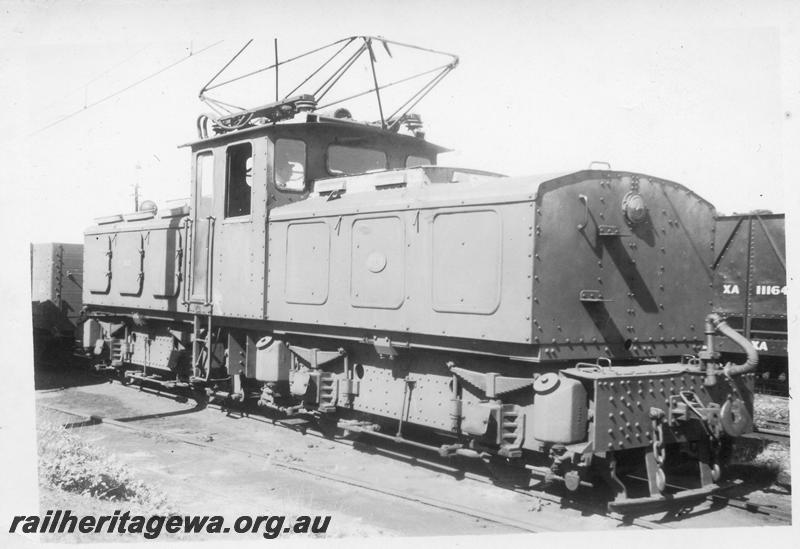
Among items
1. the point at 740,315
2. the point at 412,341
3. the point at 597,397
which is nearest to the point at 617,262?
the point at 597,397

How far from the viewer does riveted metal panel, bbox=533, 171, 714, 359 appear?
18.8 feet

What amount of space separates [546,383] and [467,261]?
1.28 m

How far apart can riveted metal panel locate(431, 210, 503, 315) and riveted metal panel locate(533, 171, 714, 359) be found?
41 cm

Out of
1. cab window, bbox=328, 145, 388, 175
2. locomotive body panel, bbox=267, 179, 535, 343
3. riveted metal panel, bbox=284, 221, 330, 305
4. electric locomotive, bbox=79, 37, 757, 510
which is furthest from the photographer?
cab window, bbox=328, 145, 388, 175

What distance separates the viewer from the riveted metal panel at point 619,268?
574 cm

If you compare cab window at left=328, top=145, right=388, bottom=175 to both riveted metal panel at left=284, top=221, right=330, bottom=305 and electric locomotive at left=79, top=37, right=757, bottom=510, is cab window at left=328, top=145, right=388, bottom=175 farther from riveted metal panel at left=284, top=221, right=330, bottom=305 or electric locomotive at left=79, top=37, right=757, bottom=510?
riveted metal panel at left=284, top=221, right=330, bottom=305

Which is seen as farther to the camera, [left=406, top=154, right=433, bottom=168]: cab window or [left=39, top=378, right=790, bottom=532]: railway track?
[left=406, top=154, right=433, bottom=168]: cab window

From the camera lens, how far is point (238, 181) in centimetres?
913

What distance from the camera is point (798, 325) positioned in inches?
219

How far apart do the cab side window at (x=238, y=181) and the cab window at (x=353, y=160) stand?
3.77 feet

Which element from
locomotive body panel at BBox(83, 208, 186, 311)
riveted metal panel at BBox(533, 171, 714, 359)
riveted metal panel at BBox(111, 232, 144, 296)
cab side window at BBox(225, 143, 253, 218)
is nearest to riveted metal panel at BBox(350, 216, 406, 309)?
riveted metal panel at BBox(533, 171, 714, 359)

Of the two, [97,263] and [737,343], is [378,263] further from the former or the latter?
[97,263]

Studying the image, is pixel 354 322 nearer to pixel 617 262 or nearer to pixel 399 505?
pixel 399 505

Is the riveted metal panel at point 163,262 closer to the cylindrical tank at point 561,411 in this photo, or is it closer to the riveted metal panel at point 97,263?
the riveted metal panel at point 97,263
